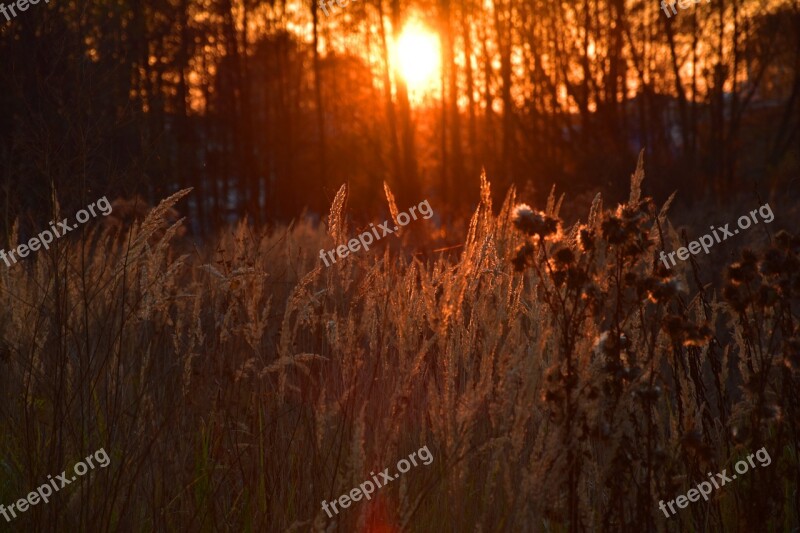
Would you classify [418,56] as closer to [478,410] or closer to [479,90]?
[479,90]

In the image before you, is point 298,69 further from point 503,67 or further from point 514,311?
point 514,311

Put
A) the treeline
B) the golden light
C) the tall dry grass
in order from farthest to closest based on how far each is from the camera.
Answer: the golden light < the treeline < the tall dry grass

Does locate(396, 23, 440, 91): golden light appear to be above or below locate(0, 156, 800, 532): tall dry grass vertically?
above

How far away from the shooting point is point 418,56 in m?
28.5

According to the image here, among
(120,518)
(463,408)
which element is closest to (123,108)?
(120,518)

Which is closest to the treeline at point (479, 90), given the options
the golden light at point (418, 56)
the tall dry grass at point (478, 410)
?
the golden light at point (418, 56)

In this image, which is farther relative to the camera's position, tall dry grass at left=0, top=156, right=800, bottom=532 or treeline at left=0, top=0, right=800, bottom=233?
treeline at left=0, top=0, right=800, bottom=233

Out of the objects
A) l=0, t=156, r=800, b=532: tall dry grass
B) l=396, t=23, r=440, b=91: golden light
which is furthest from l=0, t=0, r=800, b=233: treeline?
l=0, t=156, r=800, b=532: tall dry grass

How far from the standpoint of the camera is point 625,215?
2527 millimetres

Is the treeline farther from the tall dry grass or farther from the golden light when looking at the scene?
the tall dry grass

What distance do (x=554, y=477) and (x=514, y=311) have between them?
36.0 inches

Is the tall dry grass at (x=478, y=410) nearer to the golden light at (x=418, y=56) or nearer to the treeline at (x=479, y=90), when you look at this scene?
the treeline at (x=479, y=90)

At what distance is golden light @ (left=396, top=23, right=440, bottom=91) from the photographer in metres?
25.2

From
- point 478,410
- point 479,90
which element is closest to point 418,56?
point 479,90
